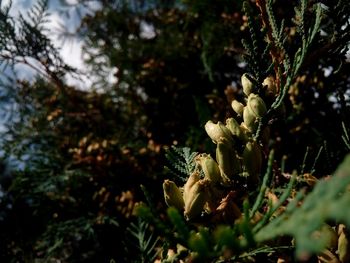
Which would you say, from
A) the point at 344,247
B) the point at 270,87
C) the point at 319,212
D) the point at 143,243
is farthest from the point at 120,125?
the point at 319,212

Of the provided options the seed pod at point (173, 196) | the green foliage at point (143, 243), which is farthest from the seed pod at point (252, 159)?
the green foliage at point (143, 243)

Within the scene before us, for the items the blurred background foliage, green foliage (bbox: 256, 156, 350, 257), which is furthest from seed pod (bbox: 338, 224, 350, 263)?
the blurred background foliage

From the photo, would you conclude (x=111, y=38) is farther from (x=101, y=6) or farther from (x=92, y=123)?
(x=92, y=123)

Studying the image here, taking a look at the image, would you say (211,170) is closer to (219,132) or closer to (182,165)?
(219,132)

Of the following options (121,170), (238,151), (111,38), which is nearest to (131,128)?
(121,170)

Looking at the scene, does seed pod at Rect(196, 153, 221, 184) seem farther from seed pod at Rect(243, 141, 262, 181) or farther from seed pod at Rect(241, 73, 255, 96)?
seed pod at Rect(241, 73, 255, 96)

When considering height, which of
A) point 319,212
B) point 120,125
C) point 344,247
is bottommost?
point 344,247

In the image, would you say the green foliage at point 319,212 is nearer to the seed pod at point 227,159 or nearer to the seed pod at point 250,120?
the seed pod at point 227,159

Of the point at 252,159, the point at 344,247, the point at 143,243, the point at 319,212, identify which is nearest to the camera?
the point at 319,212
